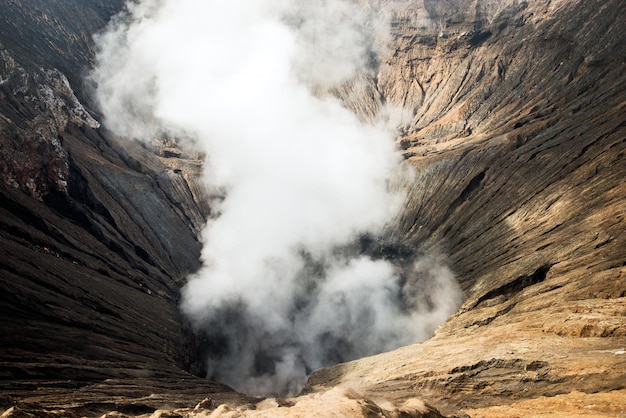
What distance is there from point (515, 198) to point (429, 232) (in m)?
19.0

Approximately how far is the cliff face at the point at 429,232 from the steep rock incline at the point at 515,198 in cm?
31

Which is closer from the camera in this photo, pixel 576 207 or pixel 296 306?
pixel 576 207

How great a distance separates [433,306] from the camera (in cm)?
7150

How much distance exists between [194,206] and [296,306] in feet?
121

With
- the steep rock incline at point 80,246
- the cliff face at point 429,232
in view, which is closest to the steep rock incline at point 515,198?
Result: the cliff face at point 429,232

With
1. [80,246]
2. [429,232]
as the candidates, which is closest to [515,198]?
[429,232]

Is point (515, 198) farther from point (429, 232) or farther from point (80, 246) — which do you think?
point (80, 246)

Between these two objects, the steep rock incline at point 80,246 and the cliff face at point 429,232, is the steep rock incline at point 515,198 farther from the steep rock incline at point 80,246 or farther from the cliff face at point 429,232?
the steep rock incline at point 80,246

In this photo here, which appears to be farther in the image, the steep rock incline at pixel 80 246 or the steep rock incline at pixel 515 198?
the steep rock incline at pixel 515 198

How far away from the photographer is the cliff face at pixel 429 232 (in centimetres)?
3597

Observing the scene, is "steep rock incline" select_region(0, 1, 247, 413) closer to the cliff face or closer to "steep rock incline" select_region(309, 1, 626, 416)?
the cliff face

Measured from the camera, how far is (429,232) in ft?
294

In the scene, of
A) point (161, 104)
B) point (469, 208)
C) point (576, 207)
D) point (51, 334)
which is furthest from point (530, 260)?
point (161, 104)

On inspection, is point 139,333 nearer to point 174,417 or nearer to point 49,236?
point 49,236
